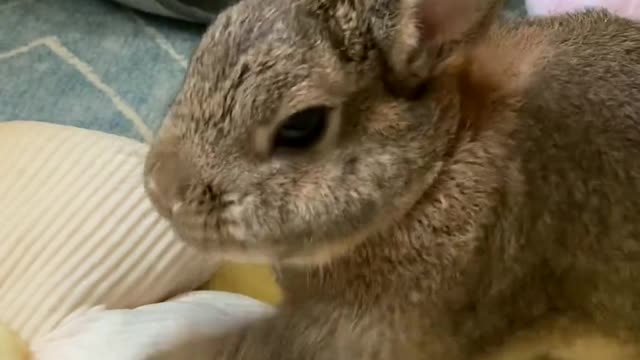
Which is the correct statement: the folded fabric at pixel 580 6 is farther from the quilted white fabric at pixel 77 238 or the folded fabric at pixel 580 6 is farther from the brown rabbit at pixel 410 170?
the quilted white fabric at pixel 77 238

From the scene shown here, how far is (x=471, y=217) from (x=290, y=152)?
22 cm

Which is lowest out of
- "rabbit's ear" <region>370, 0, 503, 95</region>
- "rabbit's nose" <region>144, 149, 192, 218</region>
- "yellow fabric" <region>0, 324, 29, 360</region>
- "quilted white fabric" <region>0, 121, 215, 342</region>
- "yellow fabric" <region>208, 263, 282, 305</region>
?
"yellow fabric" <region>208, 263, 282, 305</region>

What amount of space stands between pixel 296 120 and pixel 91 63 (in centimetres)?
103

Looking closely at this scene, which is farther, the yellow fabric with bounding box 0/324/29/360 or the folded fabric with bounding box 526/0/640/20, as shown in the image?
the folded fabric with bounding box 526/0/640/20

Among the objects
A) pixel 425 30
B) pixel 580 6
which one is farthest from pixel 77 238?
pixel 580 6

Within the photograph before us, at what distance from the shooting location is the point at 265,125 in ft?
3.82

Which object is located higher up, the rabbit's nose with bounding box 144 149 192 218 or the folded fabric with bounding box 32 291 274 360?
the rabbit's nose with bounding box 144 149 192 218

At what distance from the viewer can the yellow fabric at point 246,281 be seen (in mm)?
1650

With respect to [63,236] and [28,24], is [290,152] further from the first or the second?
[28,24]

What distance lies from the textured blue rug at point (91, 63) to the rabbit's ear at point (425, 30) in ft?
2.75

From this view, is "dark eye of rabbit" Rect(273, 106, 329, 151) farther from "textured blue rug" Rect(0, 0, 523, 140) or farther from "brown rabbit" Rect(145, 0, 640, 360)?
"textured blue rug" Rect(0, 0, 523, 140)

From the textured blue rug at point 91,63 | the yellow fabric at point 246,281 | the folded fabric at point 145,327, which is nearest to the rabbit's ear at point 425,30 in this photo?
the folded fabric at point 145,327

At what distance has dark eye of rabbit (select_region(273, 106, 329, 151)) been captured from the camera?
1.17 meters

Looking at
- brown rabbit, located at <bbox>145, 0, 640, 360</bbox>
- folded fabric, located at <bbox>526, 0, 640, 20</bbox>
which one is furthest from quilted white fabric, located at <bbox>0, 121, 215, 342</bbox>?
folded fabric, located at <bbox>526, 0, 640, 20</bbox>
